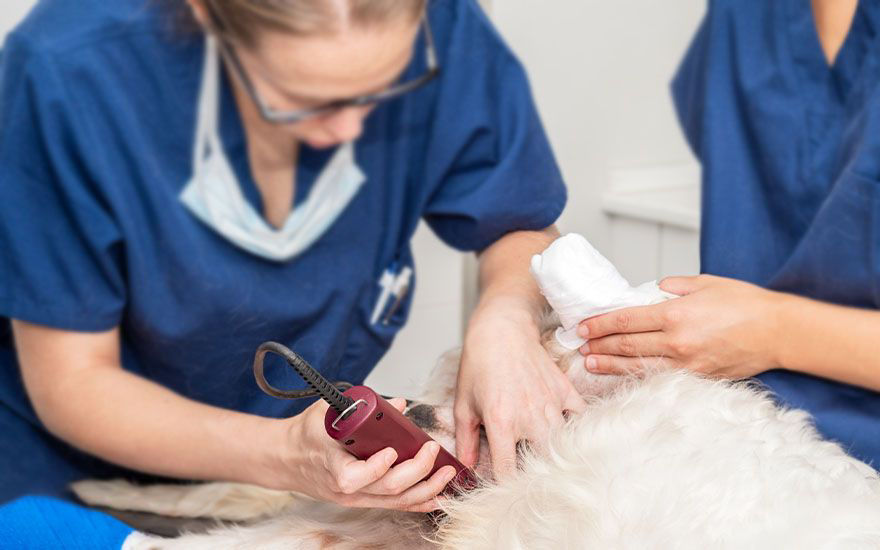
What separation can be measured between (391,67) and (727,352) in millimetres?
304

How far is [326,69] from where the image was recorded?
53cm

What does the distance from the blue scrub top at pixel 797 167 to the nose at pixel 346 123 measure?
29 centimetres

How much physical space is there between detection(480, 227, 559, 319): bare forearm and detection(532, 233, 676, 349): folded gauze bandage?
4cm

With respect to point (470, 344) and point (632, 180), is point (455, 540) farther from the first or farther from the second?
point (632, 180)

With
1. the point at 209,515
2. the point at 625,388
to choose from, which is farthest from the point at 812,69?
the point at 209,515

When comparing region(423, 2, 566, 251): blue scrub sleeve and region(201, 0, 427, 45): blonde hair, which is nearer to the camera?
region(201, 0, 427, 45): blonde hair

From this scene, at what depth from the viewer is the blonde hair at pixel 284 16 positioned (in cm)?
51

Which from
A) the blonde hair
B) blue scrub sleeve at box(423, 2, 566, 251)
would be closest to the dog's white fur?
blue scrub sleeve at box(423, 2, 566, 251)

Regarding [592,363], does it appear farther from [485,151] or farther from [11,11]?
[11,11]

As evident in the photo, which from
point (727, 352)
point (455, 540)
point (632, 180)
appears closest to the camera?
point (455, 540)

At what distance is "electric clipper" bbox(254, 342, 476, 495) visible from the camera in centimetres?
45

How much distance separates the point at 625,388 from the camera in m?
0.61

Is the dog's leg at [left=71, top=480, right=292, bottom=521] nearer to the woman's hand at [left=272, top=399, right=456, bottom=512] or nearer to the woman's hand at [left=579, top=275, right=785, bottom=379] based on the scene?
the woman's hand at [left=272, top=399, right=456, bottom=512]

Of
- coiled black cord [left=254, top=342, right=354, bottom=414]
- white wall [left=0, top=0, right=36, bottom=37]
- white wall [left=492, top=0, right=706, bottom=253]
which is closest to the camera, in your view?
coiled black cord [left=254, top=342, right=354, bottom=414]
